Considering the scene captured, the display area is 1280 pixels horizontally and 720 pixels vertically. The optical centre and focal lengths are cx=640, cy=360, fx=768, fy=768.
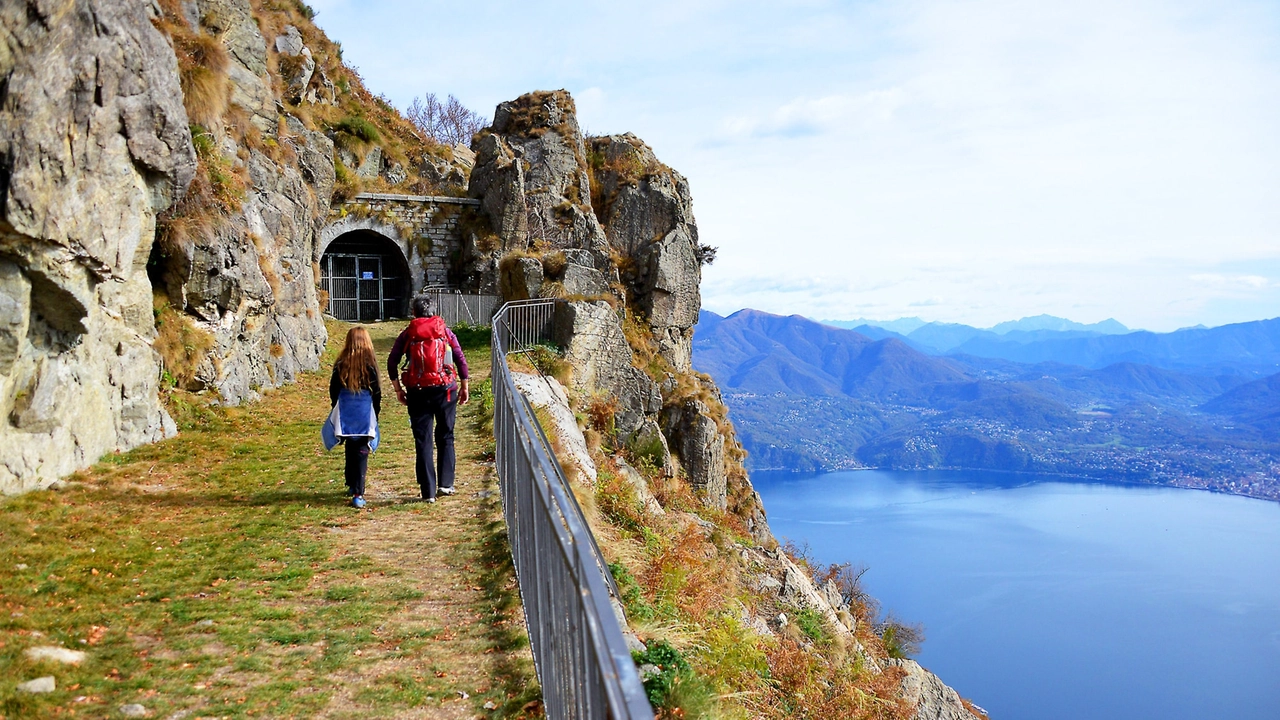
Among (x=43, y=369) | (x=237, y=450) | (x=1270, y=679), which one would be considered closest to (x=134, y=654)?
(x=43, y=369)

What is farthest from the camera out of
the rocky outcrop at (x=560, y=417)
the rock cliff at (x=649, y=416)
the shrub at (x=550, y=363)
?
the shrub at (x=550, y=363)

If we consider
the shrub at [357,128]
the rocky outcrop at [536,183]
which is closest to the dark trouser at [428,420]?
the rocky outcrop at [536,183]

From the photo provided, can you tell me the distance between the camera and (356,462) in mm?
7531

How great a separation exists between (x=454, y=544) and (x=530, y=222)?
24.5 metres

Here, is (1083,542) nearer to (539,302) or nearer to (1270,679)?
(1270,679)

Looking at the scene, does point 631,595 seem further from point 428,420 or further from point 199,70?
point 199,70

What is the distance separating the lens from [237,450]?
10102mm

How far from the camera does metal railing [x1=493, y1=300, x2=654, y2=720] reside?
1845mm

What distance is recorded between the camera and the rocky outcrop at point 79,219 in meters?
7.08

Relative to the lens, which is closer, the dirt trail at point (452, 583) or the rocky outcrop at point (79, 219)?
the dirt trail at point (452, 583)

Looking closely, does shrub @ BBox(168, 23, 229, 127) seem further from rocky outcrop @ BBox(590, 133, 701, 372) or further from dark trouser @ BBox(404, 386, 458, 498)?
rocky outcrop @ BBox(590, 133, 701, 372)

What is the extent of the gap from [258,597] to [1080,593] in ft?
370

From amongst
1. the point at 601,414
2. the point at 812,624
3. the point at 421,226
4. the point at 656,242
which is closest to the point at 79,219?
the point at 601,414

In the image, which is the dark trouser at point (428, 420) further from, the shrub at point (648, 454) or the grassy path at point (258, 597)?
the shrub at point (648, 454)
